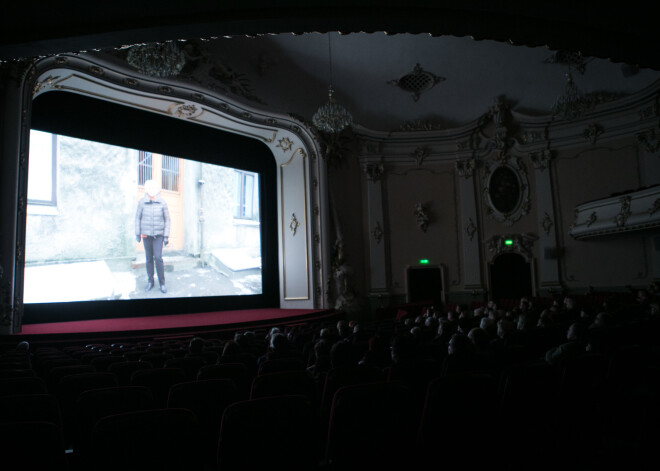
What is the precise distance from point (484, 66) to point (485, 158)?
3170 mm

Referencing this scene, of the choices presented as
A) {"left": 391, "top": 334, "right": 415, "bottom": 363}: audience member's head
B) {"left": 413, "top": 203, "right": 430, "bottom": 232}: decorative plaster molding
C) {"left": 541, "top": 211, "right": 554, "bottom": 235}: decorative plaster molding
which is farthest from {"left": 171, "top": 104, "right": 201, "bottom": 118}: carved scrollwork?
{"left": 541, "top": 211, "right": 554, "bottom": 235}: decorative plaster molding

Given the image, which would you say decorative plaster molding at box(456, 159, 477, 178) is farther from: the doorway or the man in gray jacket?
the man in gray jacket

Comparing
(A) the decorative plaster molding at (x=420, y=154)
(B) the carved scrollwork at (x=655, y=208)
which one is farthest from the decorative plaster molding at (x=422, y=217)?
(B) the carved scrollwork at (x=655, y=208)

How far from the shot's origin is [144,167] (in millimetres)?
12969

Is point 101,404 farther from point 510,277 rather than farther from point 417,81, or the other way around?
point 417,81

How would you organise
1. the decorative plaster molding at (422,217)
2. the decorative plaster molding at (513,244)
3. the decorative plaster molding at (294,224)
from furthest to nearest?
the decorative plaster molding at (422,217) < the decorative plaster molding at (513,244) < the decorative plaster molding at (294,224)

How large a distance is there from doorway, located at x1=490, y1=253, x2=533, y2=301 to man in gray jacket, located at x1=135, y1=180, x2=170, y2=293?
1094cm

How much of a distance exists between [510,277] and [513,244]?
3.82 ft

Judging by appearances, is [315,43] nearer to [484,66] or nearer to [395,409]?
[484,66]

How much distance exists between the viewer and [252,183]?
1592 cm

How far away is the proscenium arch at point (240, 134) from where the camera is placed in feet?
31.6

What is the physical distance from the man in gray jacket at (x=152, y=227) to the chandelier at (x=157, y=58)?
335 cm

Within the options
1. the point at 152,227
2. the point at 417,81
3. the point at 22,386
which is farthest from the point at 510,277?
the point at 22,386

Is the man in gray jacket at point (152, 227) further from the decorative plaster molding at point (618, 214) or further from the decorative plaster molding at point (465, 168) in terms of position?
the decorative plaster molding at point (618, 214)
